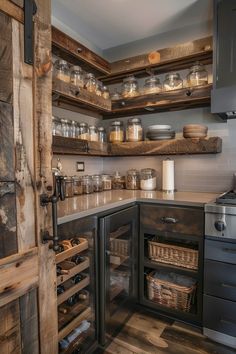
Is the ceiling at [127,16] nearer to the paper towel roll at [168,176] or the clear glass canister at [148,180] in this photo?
the paper towel roll at [168,176]

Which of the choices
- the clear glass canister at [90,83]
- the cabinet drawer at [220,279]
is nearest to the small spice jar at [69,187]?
the clear glass canister at [90,83]

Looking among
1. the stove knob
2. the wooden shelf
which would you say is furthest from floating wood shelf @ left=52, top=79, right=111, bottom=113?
the stove knob

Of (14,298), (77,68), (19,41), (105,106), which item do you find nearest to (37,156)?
(19,41)

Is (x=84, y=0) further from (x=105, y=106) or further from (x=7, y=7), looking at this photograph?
(x=7, y=7)

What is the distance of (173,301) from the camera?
1830 millimetres

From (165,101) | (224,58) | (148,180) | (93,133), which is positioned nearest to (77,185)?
(93,133)

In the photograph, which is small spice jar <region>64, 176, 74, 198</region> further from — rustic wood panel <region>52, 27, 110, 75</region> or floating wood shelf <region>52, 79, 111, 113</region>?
rustic wood panel <region>52, 27, 110, 75</region>

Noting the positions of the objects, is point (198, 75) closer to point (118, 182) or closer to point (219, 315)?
point (118, 182)

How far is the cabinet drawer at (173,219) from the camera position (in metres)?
1.67

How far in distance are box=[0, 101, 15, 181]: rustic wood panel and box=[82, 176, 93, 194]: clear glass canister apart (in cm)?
137

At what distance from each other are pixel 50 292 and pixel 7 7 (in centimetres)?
103

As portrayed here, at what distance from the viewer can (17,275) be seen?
0.80 m

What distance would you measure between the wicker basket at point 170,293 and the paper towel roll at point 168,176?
0.77 m

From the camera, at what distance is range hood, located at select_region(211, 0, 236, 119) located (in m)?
1.74
